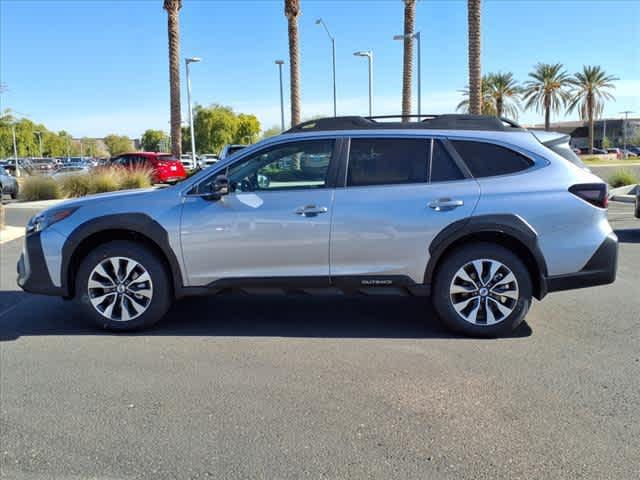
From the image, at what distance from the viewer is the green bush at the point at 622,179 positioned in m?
22.0

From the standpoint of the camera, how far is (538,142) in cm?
519

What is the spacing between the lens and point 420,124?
536 centimetres

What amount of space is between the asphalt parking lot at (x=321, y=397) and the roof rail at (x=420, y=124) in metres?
1.85

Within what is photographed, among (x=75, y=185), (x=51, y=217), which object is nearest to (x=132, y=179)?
(x=75, y=185)

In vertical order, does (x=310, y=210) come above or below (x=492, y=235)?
above

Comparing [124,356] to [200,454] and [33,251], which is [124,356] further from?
[200,454]

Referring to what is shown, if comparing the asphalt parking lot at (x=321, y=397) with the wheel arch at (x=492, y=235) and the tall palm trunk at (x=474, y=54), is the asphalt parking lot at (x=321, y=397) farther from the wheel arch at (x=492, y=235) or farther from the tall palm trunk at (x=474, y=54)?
the tall palm trunk at (x=474, y=54)

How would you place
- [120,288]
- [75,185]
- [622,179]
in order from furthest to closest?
[622,179]
[75,185]
[120,288]

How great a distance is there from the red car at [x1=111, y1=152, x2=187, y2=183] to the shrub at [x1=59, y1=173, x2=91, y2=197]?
2668 mm

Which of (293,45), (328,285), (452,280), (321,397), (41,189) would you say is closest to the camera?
(321,397)

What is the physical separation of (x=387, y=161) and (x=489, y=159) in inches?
35.1

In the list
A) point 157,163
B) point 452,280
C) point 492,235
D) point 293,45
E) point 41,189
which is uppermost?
point 293,45

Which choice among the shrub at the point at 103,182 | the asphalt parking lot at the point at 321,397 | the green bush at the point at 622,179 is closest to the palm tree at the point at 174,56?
the shrub at the point at 103,182

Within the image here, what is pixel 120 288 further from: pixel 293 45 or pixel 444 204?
pixel 293 45
